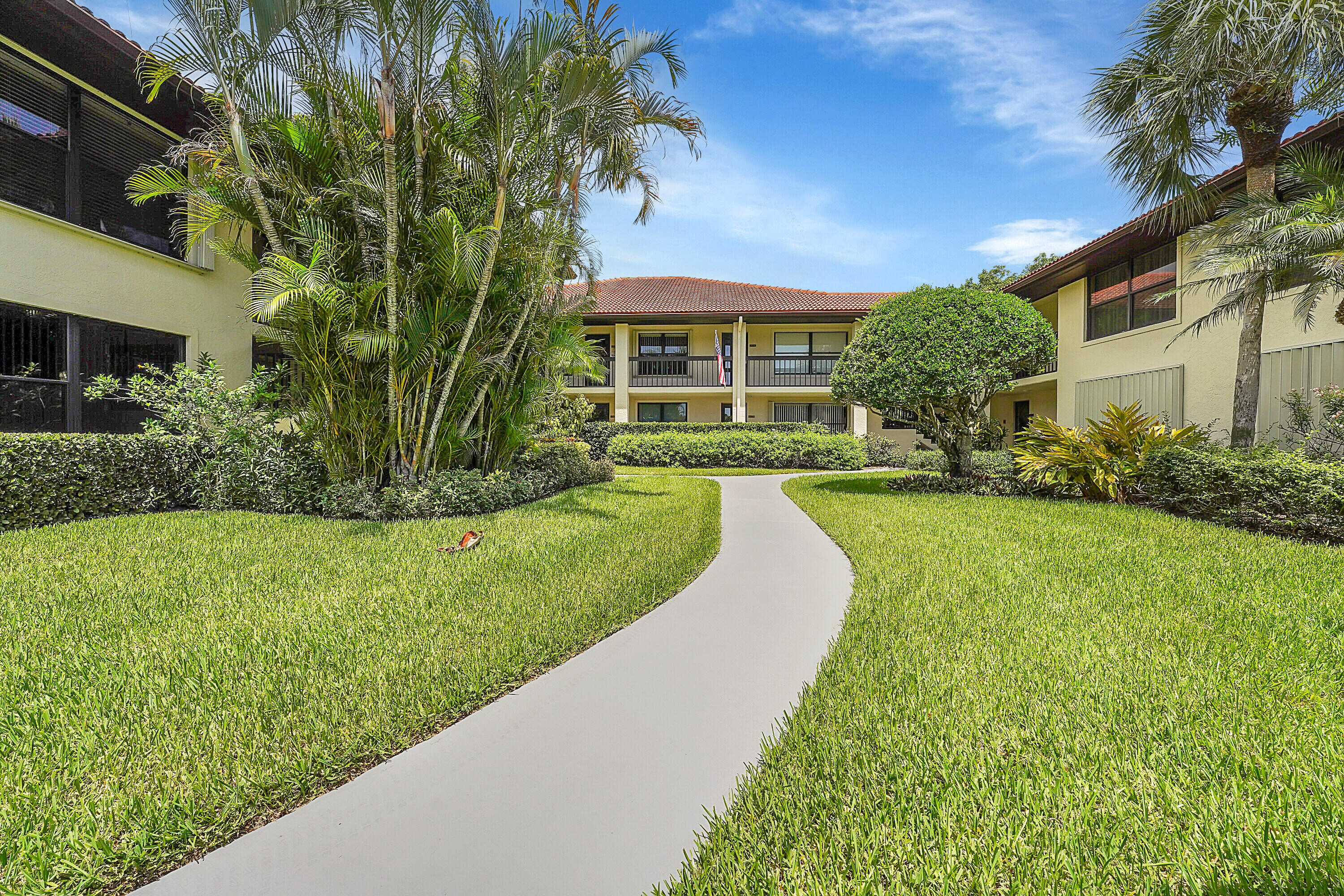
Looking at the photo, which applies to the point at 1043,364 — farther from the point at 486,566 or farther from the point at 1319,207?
the point at 486,566

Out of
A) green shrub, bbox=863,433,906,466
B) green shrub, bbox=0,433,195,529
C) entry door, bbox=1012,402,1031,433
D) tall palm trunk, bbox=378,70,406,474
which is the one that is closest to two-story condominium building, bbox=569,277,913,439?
green shrub, bbox=863,433,906,466

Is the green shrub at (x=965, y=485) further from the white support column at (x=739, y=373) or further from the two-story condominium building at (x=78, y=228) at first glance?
the two-story condominium building at (x=78, y=228)

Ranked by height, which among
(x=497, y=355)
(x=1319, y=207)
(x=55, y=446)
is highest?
(x=1319, y=207)

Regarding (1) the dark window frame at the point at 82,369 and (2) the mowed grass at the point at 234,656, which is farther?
(1) the dark window frame at the point at 82,369

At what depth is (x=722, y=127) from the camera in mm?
10508

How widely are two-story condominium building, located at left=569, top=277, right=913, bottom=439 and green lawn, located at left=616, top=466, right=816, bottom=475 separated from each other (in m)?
3.28

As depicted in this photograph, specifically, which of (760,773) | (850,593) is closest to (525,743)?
(760,773)

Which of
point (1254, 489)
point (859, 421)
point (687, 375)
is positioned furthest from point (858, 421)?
point (1254, 489)

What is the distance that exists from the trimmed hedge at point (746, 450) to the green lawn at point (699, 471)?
29 cm

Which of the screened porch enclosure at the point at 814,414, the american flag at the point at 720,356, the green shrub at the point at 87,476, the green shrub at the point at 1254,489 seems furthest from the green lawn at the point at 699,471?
the green shrub at the point at 1254,489

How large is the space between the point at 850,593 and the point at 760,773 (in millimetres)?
2698

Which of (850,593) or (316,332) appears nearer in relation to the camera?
(850,593)

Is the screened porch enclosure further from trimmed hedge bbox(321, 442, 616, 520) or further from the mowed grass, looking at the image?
the mowed grass

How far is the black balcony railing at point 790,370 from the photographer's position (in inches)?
899
